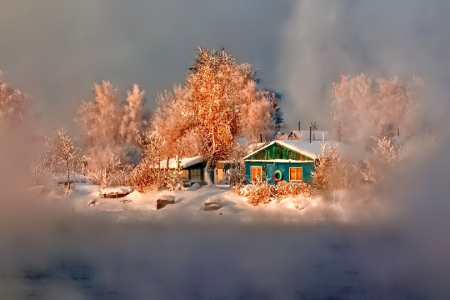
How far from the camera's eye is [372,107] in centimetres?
455

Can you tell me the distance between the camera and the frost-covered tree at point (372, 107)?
3.84 meters

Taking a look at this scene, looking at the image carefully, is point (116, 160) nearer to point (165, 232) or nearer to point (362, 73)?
point (165, 232)

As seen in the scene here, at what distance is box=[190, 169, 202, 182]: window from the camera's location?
25.8ft

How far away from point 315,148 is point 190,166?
2.84m

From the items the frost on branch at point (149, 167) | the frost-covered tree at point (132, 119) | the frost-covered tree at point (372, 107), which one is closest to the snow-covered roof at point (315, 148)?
the frost-covered tree at point (372, 107)

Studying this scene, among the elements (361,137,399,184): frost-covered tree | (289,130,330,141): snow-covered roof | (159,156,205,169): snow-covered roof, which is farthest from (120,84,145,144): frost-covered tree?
(361,137,399,184): frost-covered tree

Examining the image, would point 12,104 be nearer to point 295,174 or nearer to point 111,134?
point 111,134

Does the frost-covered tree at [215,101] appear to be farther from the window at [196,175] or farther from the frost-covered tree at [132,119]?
the frost-covered tree at [132,119]

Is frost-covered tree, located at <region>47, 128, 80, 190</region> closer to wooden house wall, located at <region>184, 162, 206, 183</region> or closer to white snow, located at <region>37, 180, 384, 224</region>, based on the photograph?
white snow, located at <region>37, 180, 384, 224</region>

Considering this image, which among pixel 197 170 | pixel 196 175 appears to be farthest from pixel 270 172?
pixel 197 170

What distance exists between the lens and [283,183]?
5797mm

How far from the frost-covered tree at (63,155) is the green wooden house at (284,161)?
2.59m

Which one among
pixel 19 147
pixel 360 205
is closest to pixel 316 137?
pixel 360 205

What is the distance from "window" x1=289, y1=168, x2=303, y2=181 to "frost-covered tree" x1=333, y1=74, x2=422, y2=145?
3.89 ft
